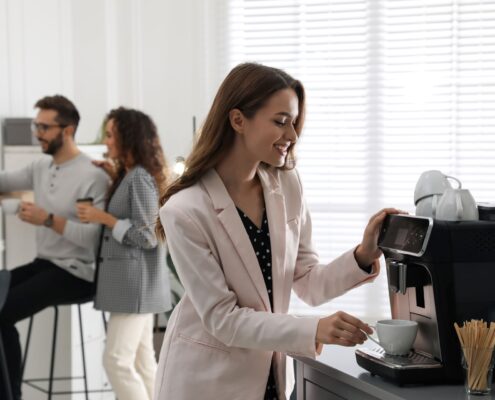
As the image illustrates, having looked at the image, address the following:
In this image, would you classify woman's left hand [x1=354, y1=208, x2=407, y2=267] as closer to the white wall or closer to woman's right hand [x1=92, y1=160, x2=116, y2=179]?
woman's right hand [x1=92, y1=160, x2=116, y2=179]

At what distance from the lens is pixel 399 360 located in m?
1.77

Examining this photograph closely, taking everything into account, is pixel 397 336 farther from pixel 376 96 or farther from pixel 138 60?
pixel 138 60

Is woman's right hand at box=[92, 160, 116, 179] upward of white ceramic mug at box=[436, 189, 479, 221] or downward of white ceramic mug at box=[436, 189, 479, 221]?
downward

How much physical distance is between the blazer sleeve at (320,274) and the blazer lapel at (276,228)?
0.10 m

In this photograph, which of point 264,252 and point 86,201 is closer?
point 264,252

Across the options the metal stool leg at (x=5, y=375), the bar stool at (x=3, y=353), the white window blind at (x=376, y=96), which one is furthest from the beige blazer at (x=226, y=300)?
the white window blind at (x=376, y=96)

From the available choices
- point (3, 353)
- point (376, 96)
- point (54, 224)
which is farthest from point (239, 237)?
point (376, 96)

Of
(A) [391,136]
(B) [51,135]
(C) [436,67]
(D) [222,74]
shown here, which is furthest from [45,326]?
(C) [436,67]

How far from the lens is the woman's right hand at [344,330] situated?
1801mm

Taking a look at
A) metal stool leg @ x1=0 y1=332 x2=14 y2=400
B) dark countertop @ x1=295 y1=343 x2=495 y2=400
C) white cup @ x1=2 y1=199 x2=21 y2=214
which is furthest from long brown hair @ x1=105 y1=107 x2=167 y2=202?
dark countertop @ x1=295 y1=343 x2=495 y2=400

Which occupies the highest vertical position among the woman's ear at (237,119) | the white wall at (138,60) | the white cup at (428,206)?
the white wall at (138,60)

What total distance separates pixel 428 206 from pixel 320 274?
16.2 inches

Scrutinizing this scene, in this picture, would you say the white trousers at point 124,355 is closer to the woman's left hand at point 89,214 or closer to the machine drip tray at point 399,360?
the woman's left hand at point 89,214

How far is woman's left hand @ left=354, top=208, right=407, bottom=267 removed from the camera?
1991mm
